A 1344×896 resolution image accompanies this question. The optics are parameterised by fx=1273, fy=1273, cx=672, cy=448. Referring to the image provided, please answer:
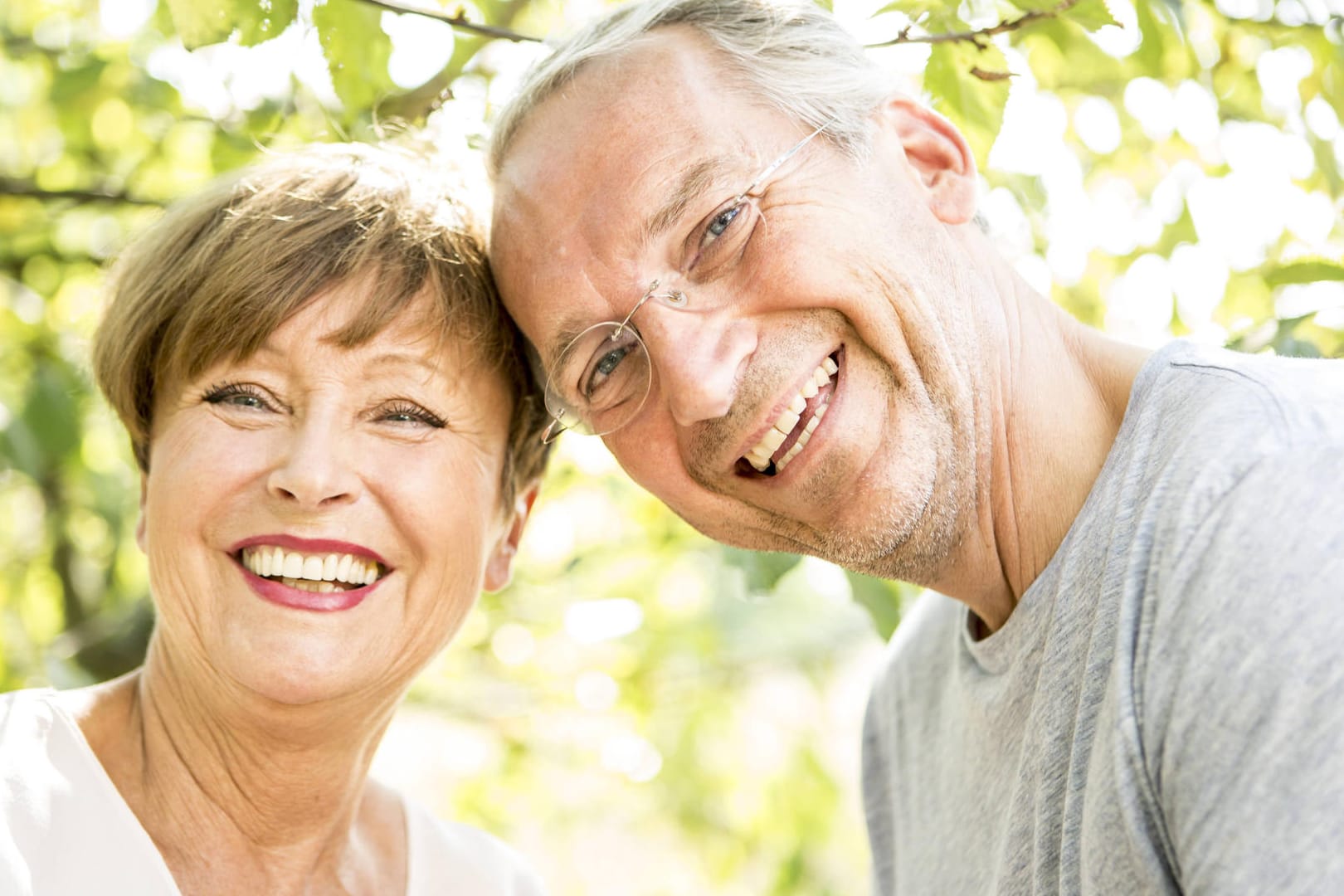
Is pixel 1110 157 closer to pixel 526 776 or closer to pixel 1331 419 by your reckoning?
pixel 1331 419

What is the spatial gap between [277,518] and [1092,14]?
1637mm

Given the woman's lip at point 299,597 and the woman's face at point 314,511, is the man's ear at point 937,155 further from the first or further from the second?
the woman's lip at point 299,597

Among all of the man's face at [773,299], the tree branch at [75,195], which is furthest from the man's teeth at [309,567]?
the tree branch at [75,195]

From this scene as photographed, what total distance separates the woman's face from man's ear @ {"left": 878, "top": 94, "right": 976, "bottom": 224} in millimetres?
934

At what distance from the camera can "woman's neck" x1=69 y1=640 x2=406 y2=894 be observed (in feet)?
7.58

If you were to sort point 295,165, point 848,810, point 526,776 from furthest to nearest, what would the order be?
point 848,810
point 526,776
point 295,165

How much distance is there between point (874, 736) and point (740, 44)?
1590 millimetres

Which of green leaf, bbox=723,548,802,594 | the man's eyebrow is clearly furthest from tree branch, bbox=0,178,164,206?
green leaf, bbox=723,548,802,594

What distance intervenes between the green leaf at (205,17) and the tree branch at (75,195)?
1248 mm

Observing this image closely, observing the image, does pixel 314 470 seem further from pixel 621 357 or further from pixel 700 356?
pixel 700 356

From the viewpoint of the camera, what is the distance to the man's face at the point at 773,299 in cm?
210

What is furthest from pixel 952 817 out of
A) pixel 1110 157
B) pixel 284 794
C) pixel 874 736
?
pixel 1110 157

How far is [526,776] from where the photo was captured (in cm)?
534

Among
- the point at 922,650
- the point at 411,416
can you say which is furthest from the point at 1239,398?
the point at 411,416
